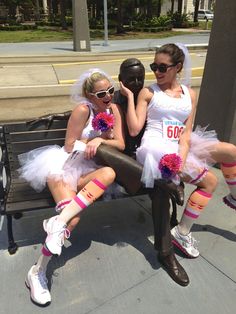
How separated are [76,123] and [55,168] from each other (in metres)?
0.36

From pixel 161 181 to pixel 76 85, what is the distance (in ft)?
3.26

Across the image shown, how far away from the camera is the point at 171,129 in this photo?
9.30 ft

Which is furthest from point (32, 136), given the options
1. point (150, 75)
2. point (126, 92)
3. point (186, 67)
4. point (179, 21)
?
point (179, 21)

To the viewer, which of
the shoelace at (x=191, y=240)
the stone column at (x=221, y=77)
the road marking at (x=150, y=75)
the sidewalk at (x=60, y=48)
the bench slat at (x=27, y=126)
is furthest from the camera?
the sidewalk at (x=60, y=48)

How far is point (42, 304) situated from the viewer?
2379 millimetres

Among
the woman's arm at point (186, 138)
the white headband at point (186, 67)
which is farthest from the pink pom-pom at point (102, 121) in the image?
the white headband at point (186, 67)

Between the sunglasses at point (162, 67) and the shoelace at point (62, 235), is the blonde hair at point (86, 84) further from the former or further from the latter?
the shoelace at point (62, 235)

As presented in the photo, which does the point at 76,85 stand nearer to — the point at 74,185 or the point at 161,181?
the point at 74,185

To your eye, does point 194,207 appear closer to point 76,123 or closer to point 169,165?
point 169,165

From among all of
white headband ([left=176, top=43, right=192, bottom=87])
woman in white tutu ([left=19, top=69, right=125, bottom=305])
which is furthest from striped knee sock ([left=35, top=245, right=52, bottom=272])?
white headband ([left=176, top=43, right=192, bottom=87])

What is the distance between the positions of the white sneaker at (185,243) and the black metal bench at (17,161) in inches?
12.5

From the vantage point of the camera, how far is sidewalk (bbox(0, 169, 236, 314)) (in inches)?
95.0

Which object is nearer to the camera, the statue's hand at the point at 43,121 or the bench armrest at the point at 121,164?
the bench armrest at the point at 121,164

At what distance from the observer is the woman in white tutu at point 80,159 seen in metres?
2.50
